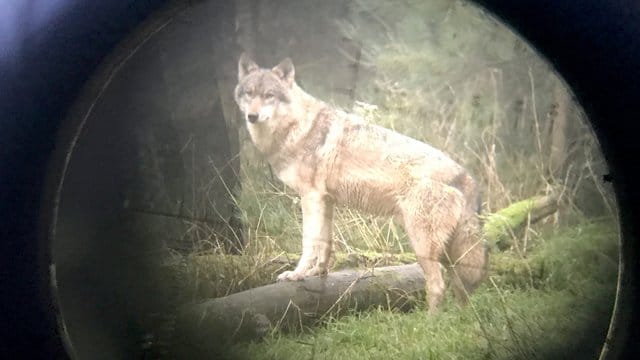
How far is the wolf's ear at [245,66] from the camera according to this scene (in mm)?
649

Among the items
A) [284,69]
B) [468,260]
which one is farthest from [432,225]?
[284,69]

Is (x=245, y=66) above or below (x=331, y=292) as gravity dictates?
above

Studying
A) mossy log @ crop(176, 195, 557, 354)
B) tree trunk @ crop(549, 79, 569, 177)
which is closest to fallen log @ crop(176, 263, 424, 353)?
mossy log @ crop(176, 195, 557, 354)

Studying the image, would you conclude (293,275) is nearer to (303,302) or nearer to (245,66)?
(303,302)

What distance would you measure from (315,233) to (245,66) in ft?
0.48

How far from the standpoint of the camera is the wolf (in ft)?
2.14

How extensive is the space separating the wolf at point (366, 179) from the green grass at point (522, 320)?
0.02 meters

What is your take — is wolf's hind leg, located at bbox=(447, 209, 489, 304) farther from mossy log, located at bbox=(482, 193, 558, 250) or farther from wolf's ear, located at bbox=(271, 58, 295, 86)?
wolf's ear, located at bbox=(271, 58, 295, 86)

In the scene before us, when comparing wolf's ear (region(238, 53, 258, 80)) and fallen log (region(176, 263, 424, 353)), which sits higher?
wolf's ear (region(238, 53, 258, 80))

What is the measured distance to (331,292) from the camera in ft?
2.17

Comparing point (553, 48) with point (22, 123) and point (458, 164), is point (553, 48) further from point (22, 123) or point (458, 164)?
point (22, 123)

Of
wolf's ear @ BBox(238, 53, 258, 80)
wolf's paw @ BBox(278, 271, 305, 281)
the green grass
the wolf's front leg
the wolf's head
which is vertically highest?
wolf's ear @ BBox(238, 53, 258, 80)

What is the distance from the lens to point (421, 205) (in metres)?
0.65

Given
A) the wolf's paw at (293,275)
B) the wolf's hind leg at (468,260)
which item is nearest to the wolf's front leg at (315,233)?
the wolf's paw at (293,275)
